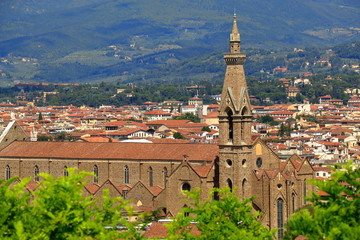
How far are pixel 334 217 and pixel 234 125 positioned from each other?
28325mm

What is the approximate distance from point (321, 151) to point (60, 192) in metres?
87.9

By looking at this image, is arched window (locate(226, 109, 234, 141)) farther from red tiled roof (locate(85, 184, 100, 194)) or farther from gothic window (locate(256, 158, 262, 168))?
red tiled roof (locate(85, 184, 100, 194))

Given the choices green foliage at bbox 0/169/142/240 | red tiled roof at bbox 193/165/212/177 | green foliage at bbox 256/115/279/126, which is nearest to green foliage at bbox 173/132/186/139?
green foliage at bbox 256/115/279/126

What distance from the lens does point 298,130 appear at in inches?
5620

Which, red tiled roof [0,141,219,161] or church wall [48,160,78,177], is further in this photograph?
church wall [48,160,78,177]

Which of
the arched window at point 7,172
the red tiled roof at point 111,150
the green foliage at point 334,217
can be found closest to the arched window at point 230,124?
the red tiled roof at point 111,150

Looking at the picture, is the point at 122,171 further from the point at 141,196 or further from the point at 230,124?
the point at 230,124

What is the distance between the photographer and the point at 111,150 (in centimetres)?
6097

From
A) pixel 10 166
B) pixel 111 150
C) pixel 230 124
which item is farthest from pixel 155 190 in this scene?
pixel 10 166

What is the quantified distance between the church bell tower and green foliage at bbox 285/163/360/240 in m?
26.5

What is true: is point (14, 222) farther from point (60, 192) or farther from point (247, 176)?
point (247, 176)

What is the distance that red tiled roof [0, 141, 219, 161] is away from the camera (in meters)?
57.3

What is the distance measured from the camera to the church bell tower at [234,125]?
52688 millimetres

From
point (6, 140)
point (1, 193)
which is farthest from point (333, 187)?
point (6, 140)
